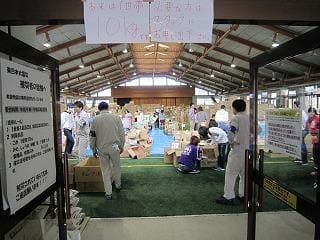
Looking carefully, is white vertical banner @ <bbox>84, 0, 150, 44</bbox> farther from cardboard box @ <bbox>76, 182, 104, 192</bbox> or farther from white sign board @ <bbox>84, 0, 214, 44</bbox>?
cardboard box @ <bbox>76, 182, 104, 192</bbox>

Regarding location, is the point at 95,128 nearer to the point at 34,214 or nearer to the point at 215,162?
the point at 34,214

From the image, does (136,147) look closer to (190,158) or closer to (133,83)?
(190,158)

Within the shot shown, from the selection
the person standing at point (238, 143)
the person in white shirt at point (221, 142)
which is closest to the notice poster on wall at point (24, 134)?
the person standing at point (238, 143)

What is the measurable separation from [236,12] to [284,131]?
994 millimetres

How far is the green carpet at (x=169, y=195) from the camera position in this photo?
169 inches

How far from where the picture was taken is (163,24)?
6.20 ft

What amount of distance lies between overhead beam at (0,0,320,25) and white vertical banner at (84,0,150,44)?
0.11 meters

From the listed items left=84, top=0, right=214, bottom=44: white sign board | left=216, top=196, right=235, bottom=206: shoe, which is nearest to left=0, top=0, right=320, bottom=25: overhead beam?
left=84, top=0, right=214, bottom=44: white sign board

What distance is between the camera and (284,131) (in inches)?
92.9

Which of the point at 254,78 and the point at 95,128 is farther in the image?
the point at 95,128

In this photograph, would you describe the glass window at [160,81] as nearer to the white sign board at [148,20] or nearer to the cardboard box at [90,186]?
the cardboard box at [90,186]

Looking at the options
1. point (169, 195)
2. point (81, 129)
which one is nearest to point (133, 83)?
point (81, 129)

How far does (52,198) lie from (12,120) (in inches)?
52.6

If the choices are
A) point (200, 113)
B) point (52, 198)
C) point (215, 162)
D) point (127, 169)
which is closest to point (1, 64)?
point (52, 198)
